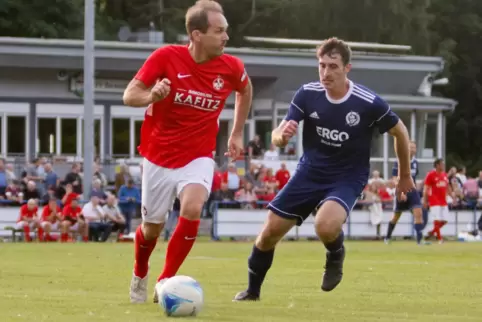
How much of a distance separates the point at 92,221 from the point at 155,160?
18.7 metres

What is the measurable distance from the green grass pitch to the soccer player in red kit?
71 centimetres

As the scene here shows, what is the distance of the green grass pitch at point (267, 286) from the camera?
30.8 ft

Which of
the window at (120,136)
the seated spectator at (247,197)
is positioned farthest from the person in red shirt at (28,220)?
the window at (120,136)

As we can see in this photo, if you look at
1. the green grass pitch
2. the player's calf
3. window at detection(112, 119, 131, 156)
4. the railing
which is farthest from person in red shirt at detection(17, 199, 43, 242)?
the player's calf

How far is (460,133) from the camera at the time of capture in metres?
56.2

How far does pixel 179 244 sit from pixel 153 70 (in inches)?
51.2

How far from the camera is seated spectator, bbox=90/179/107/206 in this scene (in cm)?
2898

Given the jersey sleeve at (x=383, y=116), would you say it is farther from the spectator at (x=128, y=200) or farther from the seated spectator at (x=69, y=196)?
the spectator at (x=128, y=200)

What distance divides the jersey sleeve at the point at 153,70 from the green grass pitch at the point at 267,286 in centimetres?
168

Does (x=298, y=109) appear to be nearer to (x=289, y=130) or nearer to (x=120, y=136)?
(x=289, y=130)

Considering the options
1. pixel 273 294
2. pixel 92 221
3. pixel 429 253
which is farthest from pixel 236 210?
pixel 273 294

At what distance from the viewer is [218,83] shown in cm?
995

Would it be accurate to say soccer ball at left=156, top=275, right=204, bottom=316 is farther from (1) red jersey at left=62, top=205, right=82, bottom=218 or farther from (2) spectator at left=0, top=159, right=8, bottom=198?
(2) spectator at left=0, top=159, right=8, bottom=198

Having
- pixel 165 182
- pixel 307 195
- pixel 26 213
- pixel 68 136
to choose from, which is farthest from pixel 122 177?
pixel 165 182
